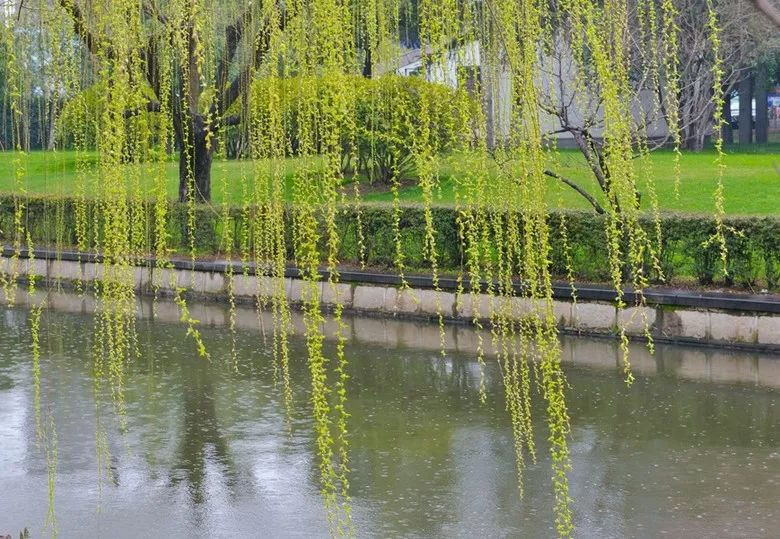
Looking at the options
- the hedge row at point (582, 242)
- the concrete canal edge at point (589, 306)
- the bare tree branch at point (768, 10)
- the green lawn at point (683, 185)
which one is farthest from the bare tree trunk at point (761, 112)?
the bare tree branch at point (768, 10)

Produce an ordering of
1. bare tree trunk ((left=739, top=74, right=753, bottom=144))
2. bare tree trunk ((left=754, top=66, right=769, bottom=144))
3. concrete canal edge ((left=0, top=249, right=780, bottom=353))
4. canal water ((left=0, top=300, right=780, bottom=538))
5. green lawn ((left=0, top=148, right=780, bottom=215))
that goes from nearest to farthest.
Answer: canal water ((left=0, top=300, right=780, bottom=538))
concrete canal edge ((left=0, top=249, right=780, bottom=353))
green lawn ((left=0, top=148, right=780, bottom=215))
bare tree trunk ((left=754, top=66, right=769, bottom=144))
bare tree trunk ((left=739, top=74, right=753, bottom=144))

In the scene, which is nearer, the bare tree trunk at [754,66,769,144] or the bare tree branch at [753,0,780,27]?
the bare tree branch at [753,0,780,27]

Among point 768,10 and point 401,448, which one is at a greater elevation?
point 768,10

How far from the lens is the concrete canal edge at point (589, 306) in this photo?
9.37 meters

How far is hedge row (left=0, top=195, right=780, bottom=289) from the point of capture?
32.3 feet

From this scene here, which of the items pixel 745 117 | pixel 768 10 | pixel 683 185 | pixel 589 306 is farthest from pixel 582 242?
pixel 745 117

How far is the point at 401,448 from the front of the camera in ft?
22.8

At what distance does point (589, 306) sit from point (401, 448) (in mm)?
3591

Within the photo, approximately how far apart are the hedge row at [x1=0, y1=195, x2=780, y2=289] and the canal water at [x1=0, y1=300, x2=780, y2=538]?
0.94m

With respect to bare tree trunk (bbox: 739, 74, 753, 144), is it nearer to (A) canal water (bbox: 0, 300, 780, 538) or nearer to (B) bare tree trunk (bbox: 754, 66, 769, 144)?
(B) bare tree trunk (bbox: 754, 66, 769, 144)

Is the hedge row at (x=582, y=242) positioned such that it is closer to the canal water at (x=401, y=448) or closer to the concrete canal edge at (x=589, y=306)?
the concrete canal edge at (x=589, y=306)

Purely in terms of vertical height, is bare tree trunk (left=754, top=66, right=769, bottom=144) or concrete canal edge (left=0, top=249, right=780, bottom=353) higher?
bare tree trunk (left=754, top=66, right=769, bottom=144)

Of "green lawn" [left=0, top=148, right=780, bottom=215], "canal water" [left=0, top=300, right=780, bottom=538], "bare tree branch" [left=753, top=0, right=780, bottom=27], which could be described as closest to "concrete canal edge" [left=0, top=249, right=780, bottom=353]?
"canal water" [left=0, top=300, right=780, bottom=538]

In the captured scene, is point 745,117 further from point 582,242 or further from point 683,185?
point 582,242
